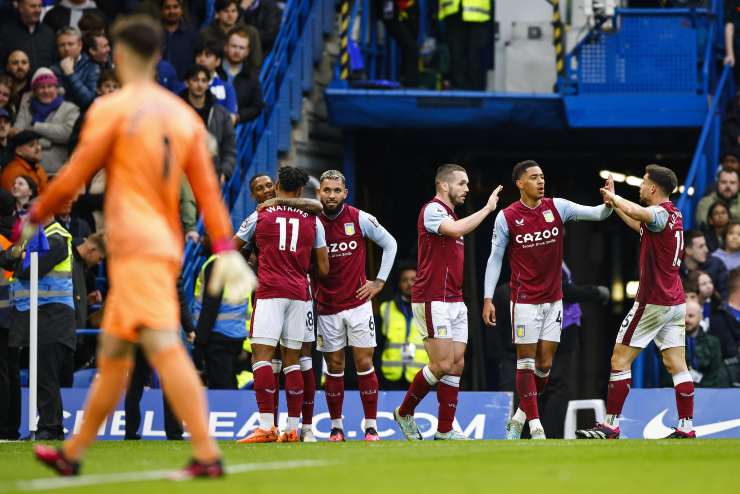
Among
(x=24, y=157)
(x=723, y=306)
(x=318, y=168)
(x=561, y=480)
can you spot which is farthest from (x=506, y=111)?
(x=561, y=480)

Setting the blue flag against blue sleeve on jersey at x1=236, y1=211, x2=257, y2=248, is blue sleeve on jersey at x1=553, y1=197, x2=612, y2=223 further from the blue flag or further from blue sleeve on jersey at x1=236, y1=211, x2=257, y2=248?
the blue flag

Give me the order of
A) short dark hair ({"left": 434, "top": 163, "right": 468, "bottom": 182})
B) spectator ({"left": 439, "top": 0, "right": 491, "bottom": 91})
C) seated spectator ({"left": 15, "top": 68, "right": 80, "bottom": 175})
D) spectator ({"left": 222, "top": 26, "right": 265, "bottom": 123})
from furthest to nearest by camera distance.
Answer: spectator ({"left": 439, "top": 0, "right": 491, "bottom": 91}) < spectator ({"left": 222, "top": 26, "right": 265, "bottom": 123}) < seated spectator ({"left": 15, "top": 68, "right": 80, "bottom": 175}) < short dark hair ({"left": 434, "top": 163, "right": 468, "bottom": 182})

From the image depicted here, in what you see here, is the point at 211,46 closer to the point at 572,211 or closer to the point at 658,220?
the point at 572,211

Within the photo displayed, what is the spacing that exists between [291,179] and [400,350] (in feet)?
16.2

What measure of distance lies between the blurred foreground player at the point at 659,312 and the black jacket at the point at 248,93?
23.8 ft

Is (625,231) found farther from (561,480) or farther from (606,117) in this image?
(561,480)

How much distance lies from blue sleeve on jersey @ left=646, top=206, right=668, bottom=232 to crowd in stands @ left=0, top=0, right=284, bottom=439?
5114mm

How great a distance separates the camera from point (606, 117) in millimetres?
20344

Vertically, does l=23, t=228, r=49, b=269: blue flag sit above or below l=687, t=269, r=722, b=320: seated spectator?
above

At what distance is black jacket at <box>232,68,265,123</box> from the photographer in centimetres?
1939

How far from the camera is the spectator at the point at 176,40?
65.6ft

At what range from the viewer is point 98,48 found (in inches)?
753

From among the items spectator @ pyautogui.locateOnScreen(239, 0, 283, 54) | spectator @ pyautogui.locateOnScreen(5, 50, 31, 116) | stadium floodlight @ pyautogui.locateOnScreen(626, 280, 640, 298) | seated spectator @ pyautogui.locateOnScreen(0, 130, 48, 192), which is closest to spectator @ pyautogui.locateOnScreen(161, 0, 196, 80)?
spectator @ pyautogui.locateOnScreen(239, 0, 283, 54)

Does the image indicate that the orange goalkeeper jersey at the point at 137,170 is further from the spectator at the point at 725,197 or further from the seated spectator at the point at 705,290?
the spectator at the point at 725,197
